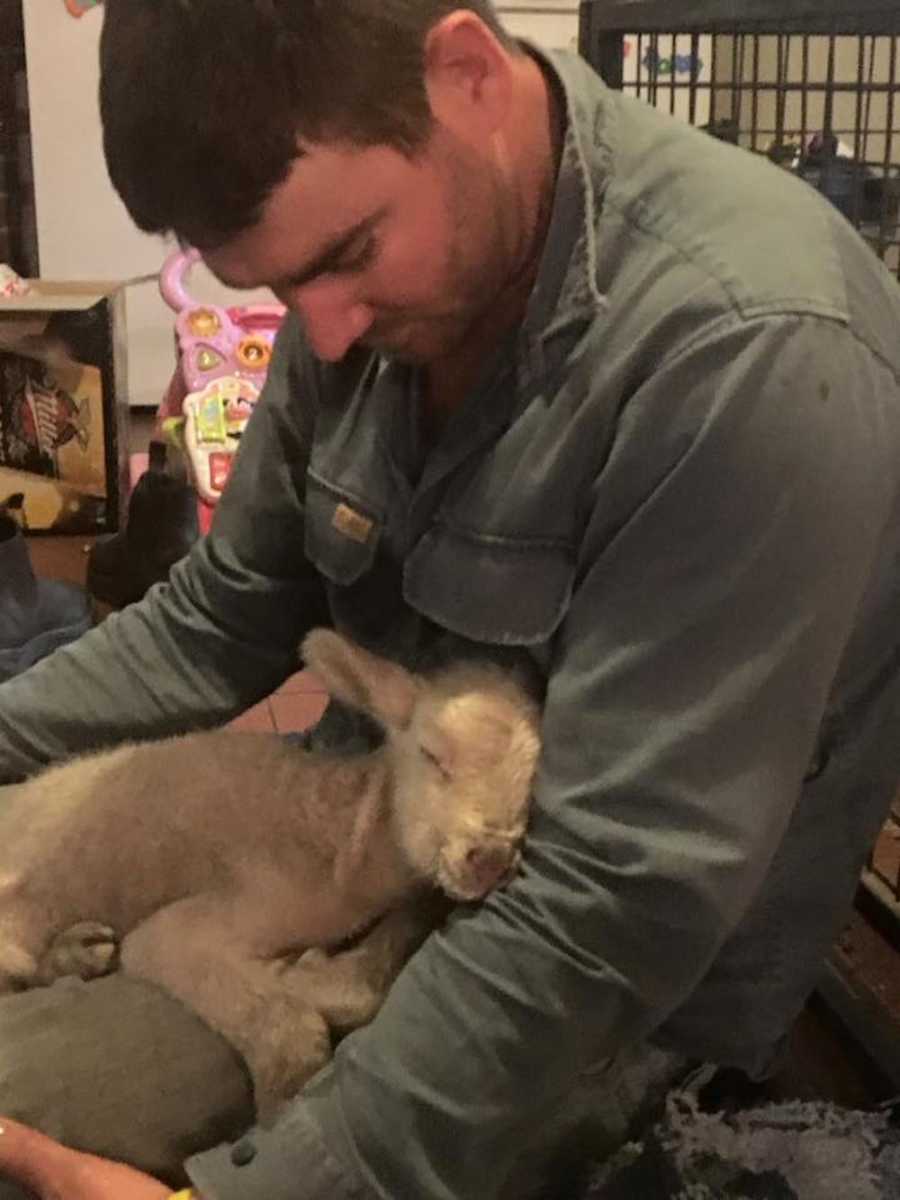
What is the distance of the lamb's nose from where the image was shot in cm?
79

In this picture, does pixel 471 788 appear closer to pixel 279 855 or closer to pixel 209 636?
pixel 279 855

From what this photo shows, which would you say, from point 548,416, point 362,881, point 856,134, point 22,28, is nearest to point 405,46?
point 548,416

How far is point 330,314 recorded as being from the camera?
0.77 metres

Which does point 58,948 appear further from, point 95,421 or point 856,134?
point 95,421

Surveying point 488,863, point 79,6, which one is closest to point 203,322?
point 79,6

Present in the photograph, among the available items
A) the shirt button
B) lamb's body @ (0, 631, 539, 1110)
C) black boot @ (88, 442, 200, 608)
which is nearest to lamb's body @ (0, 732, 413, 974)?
lamb's body @ (0, 631, 539, 1110)

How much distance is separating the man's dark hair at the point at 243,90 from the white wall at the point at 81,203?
A: 256 centimetres

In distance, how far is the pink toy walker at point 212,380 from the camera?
233 cm

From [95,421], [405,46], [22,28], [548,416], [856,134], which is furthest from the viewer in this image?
[22,28]

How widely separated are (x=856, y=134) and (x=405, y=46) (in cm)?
63

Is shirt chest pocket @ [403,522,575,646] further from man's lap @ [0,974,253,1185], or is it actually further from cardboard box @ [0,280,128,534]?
cardboard box @ [0,280,128,534]

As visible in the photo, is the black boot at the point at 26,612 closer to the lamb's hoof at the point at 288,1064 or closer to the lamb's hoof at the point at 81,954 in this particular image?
the lamb's hoof at the point at 81,954

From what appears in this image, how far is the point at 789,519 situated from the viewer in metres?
0.71

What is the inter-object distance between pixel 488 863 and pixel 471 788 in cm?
4
